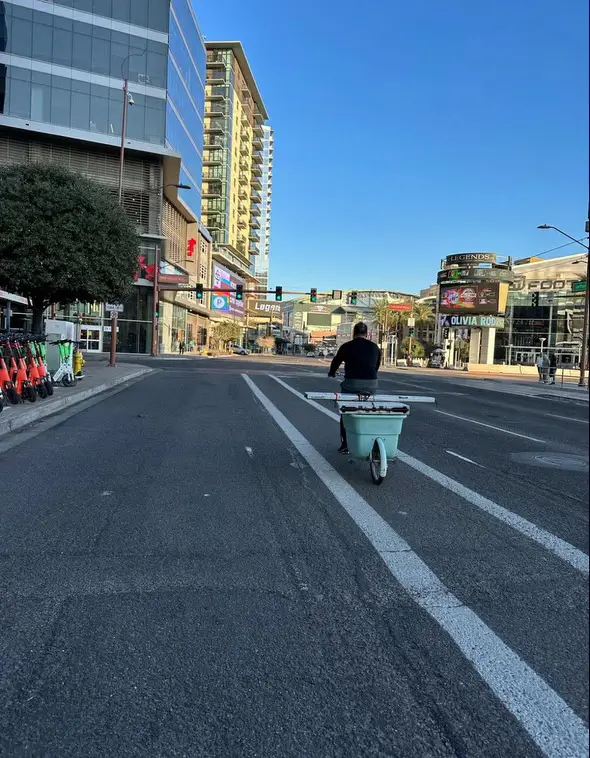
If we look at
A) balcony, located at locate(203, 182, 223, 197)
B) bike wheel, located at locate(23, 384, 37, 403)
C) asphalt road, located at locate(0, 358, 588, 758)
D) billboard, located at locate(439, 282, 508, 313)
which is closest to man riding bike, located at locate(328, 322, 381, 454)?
asphalt road, located at locate(0, 358, 588, 758)

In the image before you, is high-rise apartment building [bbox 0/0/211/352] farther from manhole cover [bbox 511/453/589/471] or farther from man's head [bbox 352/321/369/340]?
manhole cover [bbox 511/453/589/471]

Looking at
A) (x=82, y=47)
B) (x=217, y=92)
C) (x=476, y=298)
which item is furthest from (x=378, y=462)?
(x=217, y=92)

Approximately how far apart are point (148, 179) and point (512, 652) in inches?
2068

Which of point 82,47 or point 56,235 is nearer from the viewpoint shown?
point 56,235

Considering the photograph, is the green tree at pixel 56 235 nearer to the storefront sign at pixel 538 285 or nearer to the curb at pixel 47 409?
the curb at pixel 47 409

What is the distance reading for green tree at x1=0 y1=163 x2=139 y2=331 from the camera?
62.0 ft

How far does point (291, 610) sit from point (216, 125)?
93313 mm

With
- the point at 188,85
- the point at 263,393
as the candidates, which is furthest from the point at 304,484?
the point at 188,85

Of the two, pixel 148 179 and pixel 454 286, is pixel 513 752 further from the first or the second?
pixel 454 286

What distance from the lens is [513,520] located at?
5559mm

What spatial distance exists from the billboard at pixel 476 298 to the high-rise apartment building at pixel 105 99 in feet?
104

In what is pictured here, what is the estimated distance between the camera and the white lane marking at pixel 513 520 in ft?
14.7

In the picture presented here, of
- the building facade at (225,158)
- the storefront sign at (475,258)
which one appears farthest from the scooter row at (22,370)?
the storefront sign at (475,258)

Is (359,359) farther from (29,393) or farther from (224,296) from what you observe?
(224,296)
